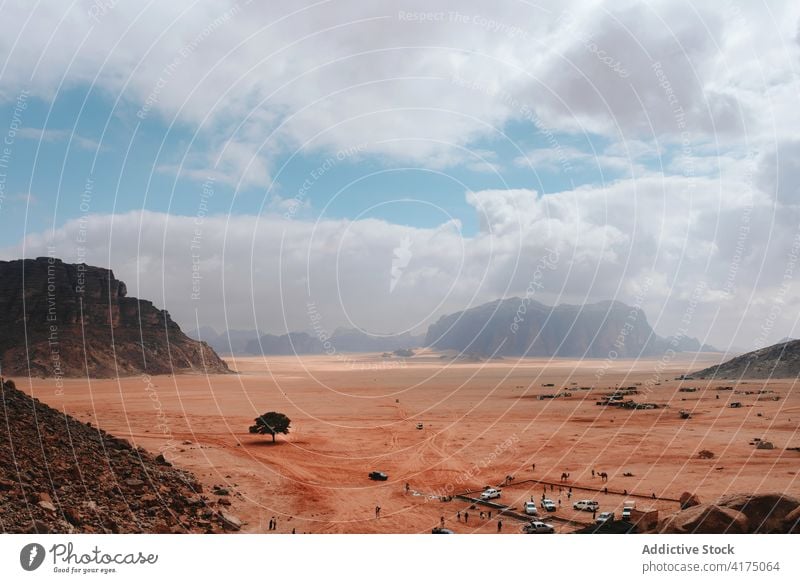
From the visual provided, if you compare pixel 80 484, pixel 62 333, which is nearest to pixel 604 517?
pixel 80 484

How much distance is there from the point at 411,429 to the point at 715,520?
55.5 m

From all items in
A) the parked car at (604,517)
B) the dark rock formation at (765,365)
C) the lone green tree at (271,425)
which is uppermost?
the dark rock formation at (765,365)

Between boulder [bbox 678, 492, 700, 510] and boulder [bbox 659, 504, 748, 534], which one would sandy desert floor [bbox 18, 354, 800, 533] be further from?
boulder [bbox 659, 504, 748, 534]

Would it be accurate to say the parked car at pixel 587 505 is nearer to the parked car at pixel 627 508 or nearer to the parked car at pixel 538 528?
the parked car at pixel 627 508

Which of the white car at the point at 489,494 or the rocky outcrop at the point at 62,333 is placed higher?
the rocky outcrop at the point at 62,333

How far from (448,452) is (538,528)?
86.0ft

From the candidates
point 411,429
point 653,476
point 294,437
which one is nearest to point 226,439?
point 294,437

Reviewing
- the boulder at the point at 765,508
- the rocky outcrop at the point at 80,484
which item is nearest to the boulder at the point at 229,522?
the rocky outcrop at the point at 80,484

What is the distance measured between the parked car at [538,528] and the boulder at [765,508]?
11917mm

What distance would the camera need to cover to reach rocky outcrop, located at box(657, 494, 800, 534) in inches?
834

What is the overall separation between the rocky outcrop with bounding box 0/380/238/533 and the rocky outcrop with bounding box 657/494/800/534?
78.1ft

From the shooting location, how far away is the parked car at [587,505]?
36.8m

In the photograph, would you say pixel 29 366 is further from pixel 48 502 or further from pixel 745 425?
pixel 745 425

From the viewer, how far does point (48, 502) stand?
22.6 meters
